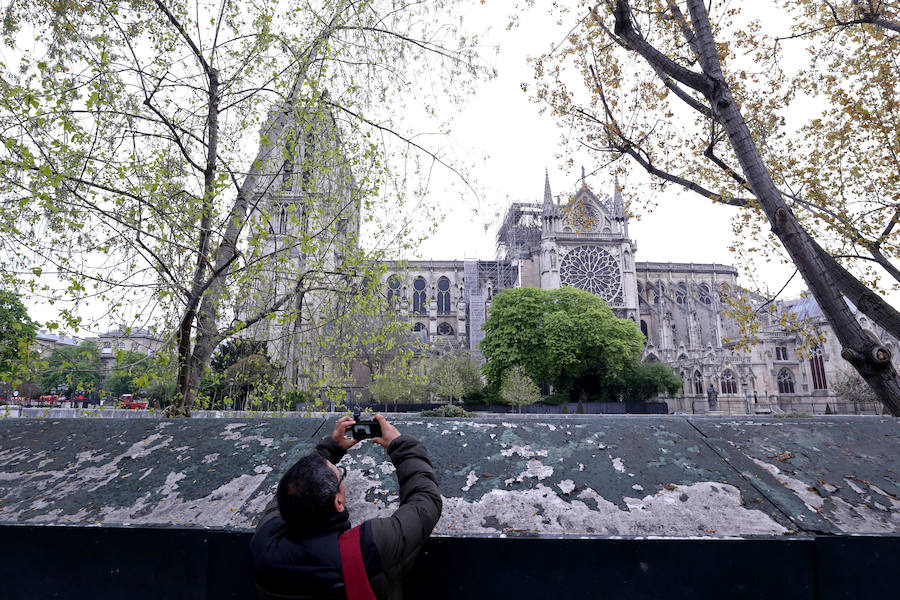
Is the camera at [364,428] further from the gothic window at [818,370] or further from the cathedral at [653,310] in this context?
the gothic window at [818,370]

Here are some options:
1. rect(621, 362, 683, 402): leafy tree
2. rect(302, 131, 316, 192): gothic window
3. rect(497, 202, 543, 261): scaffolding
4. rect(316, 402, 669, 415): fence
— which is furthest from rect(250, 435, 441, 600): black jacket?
rect(497, 202, 543, 261): scaffolding

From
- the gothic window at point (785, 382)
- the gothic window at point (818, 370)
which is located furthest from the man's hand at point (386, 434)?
the gothic window at point (785, 382)

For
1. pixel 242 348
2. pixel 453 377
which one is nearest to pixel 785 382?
pixel 453 377

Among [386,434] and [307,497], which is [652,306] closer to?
[386,434]

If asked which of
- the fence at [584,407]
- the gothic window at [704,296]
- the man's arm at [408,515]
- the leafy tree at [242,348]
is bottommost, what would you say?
the fence at [584,407]

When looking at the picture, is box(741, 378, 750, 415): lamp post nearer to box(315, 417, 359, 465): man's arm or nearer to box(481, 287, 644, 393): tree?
box(481, 287, 644, 393): tree

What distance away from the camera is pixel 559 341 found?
35.8 meters

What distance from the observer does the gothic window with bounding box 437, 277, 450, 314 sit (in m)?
57.5

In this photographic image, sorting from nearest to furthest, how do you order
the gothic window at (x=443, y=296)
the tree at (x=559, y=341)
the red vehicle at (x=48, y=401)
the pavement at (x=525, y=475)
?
the pavement at (x=525, y=475) < the red vehicle at (x=48, y=401) < the tree at (x=559, y=341) < the gothic window at (x=443, y=296)

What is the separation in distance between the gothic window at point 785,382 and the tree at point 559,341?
18974 millimetres

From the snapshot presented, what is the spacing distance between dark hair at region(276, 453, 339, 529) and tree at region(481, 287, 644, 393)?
3459 cm

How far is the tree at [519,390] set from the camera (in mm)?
32375

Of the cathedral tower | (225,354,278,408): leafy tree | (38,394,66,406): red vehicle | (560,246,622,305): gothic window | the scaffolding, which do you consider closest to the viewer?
(225,354,278,408): leafy tree

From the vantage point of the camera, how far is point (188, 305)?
5039 mm
